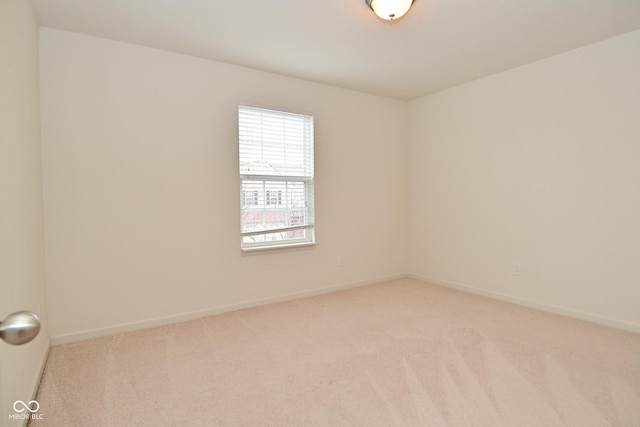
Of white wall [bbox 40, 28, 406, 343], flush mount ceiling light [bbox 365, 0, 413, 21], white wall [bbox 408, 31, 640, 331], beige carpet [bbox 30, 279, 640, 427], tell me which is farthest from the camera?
white wall [bbox 408, 31, 640, 331]

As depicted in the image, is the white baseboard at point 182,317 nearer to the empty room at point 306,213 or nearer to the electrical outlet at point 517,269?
the empty room at point 306,213

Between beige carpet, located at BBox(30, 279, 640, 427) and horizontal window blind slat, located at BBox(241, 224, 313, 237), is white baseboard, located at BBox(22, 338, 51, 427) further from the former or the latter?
horizontal window blind slat, located at BBox(241, 224, 313, 237)

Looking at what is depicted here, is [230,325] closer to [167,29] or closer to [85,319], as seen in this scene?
[85,319]

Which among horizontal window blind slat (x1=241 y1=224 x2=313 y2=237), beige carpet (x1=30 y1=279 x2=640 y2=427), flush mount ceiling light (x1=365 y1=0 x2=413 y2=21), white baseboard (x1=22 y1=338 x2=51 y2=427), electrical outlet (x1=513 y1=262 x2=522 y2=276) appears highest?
flush mount ceiling light (x1=365 y1=0 x2=413 y2=21)

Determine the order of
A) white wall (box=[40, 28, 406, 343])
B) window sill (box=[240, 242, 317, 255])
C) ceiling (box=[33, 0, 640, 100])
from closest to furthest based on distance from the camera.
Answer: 1. ceiling (box=[33, 0, 640, 100])
2. white wall (box=[40, 28, 406, 343])
3. window sill (box=[240, 242, 317, 255])

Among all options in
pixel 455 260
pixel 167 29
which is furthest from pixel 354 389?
pixel 167 29

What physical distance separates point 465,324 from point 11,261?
3.09 meters

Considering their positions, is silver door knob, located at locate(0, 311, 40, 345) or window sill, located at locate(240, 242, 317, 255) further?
window sill, located at locate(240, 242, 317, 255)

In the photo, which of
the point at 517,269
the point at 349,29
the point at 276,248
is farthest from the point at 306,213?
the point at 517,269

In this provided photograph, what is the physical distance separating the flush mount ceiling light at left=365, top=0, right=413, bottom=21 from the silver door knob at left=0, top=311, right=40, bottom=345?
2274mm

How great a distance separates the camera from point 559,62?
9.82 ft

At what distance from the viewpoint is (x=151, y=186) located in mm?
2799

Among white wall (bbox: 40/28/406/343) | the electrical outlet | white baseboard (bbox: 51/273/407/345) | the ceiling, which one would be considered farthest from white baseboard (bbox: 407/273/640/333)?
the ceiling

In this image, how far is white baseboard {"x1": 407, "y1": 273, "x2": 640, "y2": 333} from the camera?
2696 mm
